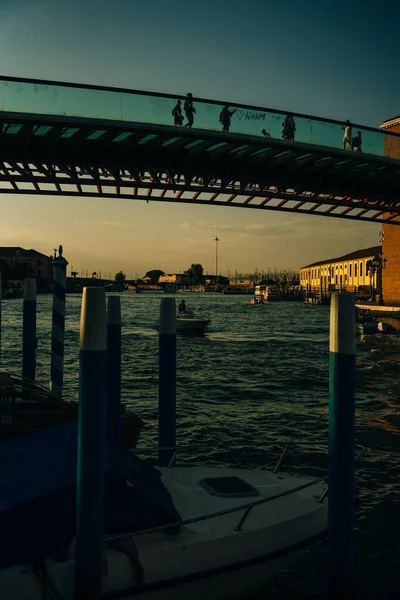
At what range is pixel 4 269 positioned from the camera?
130 meters

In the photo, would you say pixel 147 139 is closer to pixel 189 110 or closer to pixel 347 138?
pixel 189 110

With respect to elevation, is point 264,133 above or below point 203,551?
above

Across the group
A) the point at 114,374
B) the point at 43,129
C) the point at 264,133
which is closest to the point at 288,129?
the point at 264,133

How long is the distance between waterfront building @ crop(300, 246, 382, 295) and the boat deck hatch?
280 feet

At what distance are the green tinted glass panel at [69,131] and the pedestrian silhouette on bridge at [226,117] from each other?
14.7 ft

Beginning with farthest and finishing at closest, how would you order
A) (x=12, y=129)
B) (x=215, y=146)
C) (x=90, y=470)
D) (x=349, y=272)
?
(x=349, y=272) → (x=215, y=146) → (x=12, y=129) → (x=90, y=470)

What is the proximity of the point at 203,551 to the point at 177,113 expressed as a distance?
14.5m

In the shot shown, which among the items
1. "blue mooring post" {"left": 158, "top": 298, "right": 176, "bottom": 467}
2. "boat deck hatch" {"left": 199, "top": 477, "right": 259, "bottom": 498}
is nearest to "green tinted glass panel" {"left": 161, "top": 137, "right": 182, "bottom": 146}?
"blue mooring post" {"left": 158, "top": 298, "right": 176, "bottom": 467}

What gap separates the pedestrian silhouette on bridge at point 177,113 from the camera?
55.1 feet

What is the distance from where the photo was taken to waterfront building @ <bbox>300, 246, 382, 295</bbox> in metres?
102

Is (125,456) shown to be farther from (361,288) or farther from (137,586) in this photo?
(361,288)

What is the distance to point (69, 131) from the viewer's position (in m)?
16.7

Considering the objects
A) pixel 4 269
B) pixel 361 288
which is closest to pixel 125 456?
pixel 361 288

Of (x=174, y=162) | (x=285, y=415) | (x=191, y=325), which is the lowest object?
(x=285, y=415)
